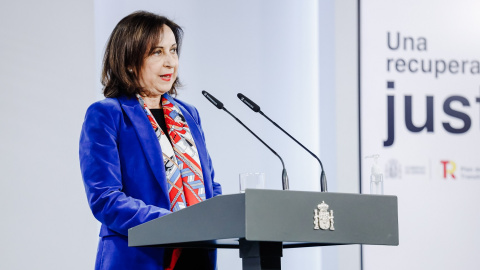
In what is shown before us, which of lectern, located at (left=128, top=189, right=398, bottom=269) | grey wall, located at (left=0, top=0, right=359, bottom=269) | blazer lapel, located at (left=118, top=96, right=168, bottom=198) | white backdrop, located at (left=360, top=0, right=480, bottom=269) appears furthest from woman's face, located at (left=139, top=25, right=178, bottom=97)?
white backdrop, located at (left=360, top=0, right=480, bottom=269)

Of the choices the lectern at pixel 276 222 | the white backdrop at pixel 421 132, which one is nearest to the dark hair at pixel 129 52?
the lectern at pixel 276 222

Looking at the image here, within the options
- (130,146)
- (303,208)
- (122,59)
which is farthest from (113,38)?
(303,208)

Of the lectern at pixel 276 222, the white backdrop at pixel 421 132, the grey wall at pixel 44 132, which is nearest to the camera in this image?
the lectern at pixel 276 222

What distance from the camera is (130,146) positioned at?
7.65 ft

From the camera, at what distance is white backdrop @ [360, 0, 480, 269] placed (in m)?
4.37

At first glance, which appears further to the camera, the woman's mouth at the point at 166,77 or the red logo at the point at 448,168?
the red logo at the point at 448,168

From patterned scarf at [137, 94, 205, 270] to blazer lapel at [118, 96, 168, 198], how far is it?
56mm

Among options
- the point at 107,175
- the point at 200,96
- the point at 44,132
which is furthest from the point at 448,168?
the point at 107,175

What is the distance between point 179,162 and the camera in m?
2.41

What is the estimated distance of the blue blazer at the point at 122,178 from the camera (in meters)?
2.16

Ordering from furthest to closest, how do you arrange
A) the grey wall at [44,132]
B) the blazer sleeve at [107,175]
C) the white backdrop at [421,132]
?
the white backdrop at [421,132]
the grey wall at [44,132]
the blazer sleeve at [107,175]

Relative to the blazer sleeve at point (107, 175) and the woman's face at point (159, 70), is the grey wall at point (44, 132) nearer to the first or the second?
the woman's face at point (159, 70)

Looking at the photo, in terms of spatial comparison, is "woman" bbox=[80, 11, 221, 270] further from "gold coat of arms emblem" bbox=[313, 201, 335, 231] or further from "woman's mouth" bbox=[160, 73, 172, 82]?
"gold coat of arms emblem" bbox=[313, 201, 335, 231]

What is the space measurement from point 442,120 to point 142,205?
280 cm
